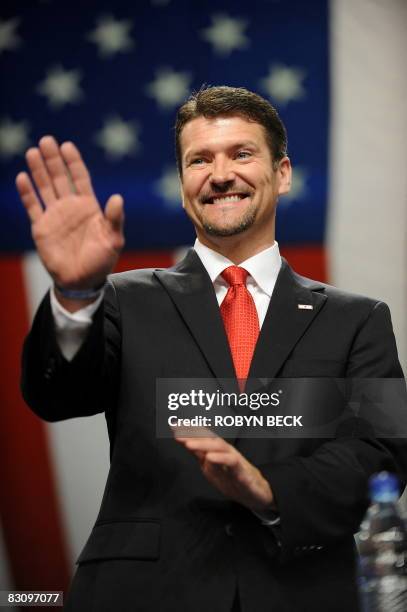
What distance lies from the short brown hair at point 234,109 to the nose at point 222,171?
0.09 m

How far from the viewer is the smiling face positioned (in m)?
1.53

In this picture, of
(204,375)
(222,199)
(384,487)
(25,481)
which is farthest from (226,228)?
(25,481)

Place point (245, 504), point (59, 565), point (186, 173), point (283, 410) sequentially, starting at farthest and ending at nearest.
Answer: point (59, 565), point (186, 173), point (283, 410), point (245, 504)

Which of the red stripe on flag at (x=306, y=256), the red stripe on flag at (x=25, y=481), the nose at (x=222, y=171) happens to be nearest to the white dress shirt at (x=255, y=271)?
the nose at (x=222, y=171)

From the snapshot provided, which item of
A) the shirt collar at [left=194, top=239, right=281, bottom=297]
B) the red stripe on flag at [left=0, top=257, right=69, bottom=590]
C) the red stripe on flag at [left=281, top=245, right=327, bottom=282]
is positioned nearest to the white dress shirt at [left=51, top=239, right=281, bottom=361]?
the shirt collar at [left=194, top=239, right=281, bottom=297]

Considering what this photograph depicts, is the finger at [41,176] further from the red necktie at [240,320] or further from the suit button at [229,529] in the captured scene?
the suit button at [229,529]

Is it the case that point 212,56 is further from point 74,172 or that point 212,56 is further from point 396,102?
point 74,172

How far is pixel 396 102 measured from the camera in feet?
7.78

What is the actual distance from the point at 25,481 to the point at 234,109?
129 centimetres

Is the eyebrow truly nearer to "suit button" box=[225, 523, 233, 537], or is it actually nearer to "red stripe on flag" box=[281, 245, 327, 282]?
"suit button" box=[225, 523, 233, 537]

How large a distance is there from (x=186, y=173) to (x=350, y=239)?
931mm

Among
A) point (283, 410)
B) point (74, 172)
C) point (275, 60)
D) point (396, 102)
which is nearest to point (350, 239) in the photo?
point (396, 102)

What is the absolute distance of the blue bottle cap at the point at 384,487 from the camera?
134 cm

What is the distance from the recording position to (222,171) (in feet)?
5.02
